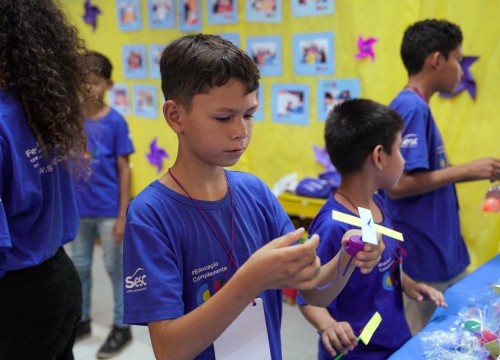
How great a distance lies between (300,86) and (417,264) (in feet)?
5.16

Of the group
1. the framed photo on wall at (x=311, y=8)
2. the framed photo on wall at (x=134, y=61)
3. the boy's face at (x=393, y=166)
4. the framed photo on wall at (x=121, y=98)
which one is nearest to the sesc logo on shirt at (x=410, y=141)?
the boy's face at (x=393, y=166)

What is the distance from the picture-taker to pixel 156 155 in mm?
4254

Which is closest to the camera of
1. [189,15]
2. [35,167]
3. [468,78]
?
[35,167]

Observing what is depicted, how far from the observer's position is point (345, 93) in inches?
119

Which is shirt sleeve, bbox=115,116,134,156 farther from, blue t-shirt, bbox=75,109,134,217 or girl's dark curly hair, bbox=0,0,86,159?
girl's dark curly hair, bbox=0,0,86,159

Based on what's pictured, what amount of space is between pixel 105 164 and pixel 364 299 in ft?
5.89

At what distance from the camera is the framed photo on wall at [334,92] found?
2.98 metres

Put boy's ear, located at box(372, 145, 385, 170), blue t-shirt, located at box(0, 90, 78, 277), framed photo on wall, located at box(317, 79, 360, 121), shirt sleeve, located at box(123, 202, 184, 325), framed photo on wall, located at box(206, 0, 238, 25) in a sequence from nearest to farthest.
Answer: shirt sleeve, located at box(123, 202, 184, 325), blue t-shirt, located at box(0, 90, 78, 277), boy's ear, located at box(372, 145, 385, 170), framed photo on wall, located at box(317, 79, 360, 121), framed photo on wall, located at box(206, 0, 238, 25)

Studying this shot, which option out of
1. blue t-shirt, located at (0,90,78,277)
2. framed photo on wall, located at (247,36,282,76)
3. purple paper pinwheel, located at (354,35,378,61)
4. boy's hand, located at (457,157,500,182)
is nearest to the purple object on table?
blue t-shirt, located at (0,90,78,277)

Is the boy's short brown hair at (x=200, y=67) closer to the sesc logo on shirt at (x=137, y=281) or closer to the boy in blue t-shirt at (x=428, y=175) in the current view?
the sesc logo on shirt at (x=137, y=281)

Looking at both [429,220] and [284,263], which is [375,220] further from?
[284,263]

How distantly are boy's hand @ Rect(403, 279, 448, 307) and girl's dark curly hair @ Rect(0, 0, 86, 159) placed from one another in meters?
1.12

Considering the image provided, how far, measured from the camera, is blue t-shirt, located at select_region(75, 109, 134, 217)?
272 centimetres

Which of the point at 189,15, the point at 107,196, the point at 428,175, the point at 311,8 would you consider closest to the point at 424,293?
the point at 428,175
